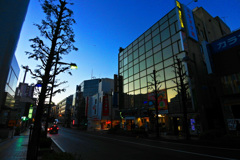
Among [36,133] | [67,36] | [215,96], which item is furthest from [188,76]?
[36,133]

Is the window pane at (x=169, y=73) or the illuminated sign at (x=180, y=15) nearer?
the illuminated sign at (x=180, y=15)

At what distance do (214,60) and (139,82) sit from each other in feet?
51.3

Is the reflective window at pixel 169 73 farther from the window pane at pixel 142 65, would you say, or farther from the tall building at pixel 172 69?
the window pane at pixel 142 65

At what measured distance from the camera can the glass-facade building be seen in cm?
2465

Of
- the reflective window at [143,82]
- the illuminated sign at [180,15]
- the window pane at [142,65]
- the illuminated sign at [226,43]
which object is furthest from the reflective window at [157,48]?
the illuminated sign at [226,43]

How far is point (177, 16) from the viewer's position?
24.8 m

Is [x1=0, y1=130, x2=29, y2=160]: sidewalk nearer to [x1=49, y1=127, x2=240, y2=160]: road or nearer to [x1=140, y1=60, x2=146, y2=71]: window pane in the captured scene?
[x1=49, y1=127, x2=240, y2=160]: road

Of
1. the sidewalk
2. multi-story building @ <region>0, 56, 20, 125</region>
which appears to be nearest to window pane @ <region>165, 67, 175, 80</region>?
the sidewalk

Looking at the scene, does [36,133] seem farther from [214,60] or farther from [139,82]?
[139,82]

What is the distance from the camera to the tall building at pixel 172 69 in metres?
21.8

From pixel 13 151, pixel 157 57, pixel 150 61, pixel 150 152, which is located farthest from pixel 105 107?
pixel 150 152

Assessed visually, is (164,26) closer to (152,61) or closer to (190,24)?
(190,24)

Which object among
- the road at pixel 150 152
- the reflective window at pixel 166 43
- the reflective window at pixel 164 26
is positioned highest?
the reflective window at pixel 164 26

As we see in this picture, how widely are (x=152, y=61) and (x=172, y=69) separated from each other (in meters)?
5.85
